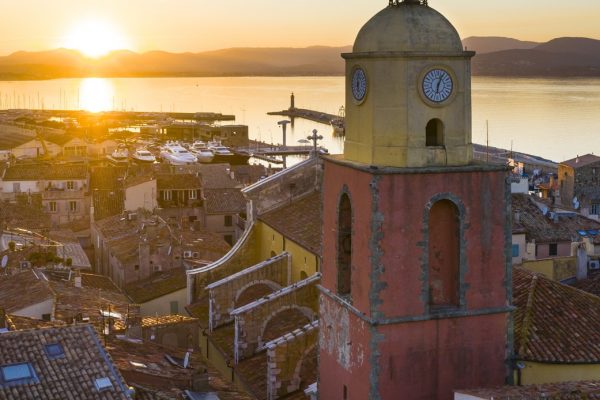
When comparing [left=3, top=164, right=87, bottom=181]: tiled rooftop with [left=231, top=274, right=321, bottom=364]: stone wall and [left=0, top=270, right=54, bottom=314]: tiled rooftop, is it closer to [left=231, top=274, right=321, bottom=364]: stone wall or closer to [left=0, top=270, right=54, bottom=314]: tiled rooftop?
[left=0, top=270, right=54, bottom=314]: tiled rooftop

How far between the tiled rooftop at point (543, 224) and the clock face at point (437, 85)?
1536cm

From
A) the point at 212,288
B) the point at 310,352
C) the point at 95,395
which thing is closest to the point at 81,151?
the point at 212,288

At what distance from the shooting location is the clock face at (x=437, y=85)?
12.9 m

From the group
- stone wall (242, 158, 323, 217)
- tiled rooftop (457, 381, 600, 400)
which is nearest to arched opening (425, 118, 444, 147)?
tiled rooftop (457, 381, 600, 400)

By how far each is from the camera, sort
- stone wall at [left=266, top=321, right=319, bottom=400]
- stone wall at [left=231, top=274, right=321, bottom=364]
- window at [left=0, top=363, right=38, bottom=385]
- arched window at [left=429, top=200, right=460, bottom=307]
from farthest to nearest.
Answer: stone wall at [left=231, top=274, right=321, bottom=364] → stone wall at [left=266, top=321, right=319, bottom=400] → arched window at [left=429, top=200, right=460, bottom=307] → window at [left=0, top=363, right=38, bottom=385]

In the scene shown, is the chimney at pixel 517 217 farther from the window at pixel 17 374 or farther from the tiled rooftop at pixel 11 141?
the tiled rooftop at pixel 11 141

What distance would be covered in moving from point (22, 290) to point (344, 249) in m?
10.7

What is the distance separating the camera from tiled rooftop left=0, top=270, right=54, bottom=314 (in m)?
21.2

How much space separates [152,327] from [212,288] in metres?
1.61

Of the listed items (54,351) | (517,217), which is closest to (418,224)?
(54,351)

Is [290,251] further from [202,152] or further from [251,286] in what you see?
[202,152]

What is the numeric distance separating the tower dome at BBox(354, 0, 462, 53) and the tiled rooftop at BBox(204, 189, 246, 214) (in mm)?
27995

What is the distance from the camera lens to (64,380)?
12.5 meters

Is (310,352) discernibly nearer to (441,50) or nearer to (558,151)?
(441,50)
